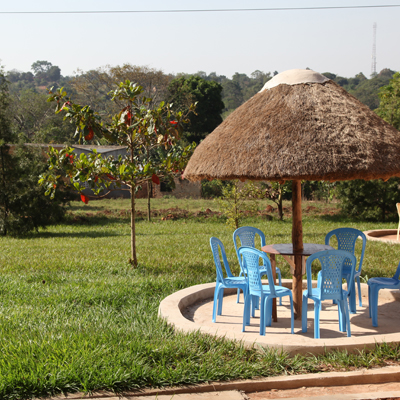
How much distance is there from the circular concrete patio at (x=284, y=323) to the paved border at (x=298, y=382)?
0.40 meters

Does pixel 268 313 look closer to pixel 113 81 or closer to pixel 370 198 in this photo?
pixel 370 198

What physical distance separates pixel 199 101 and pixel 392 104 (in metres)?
19.3

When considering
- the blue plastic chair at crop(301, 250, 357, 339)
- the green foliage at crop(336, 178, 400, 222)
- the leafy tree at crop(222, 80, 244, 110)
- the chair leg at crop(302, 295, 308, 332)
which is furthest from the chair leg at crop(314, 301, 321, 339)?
the leafy tree at crop(222, 80, 244, 110)

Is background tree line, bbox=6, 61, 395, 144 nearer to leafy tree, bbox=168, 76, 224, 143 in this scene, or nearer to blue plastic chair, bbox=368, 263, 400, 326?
leafy tree, bbox=168, 76, 224, 143

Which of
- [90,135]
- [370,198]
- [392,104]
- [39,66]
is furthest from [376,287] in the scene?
[39,66]

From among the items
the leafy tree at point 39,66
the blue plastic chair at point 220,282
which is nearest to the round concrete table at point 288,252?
the blue plastic chair at point 220,282

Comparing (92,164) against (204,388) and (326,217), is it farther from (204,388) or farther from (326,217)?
(326,217)

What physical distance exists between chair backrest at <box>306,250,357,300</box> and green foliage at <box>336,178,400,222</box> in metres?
16.9

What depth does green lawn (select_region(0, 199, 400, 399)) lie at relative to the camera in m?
4.21

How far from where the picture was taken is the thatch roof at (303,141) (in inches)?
216

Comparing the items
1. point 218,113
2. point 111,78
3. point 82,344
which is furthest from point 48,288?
point 111,78

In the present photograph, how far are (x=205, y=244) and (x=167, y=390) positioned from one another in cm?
959

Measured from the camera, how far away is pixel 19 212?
57.7ft

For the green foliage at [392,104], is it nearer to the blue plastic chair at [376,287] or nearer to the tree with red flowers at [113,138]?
the tree with red flowers at [113,138]
